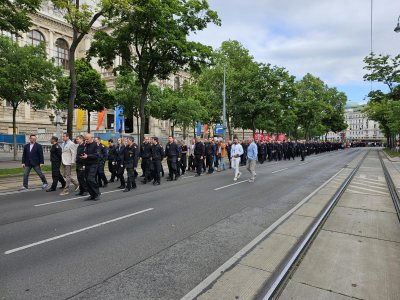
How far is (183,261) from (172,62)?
59.2ft

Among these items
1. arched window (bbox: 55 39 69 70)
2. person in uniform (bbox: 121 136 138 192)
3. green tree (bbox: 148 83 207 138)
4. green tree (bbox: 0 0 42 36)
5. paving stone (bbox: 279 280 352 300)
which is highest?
arched window (bbox: 55 39 69 70)

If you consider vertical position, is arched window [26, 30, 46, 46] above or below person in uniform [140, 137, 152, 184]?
above

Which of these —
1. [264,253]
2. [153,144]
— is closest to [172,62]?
[153,144]

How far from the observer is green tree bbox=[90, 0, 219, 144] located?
17.4 metres

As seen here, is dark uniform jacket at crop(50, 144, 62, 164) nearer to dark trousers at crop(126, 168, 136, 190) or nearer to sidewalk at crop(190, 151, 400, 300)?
dark trousers at crop(126, 168, 136, 190)

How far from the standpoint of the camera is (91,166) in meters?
8.79

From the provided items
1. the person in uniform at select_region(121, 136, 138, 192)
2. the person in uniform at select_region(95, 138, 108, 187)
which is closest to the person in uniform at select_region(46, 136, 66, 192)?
the person in uniform at select_region(95, 138, 108, 187)

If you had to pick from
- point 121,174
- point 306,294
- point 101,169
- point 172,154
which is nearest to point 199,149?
point 172,154

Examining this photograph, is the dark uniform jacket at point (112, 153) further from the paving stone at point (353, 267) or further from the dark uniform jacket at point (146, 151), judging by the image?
the paving stone at point (353, 267)

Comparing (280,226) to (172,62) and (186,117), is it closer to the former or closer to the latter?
(172,62)

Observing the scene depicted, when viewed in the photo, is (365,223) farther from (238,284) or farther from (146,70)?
(146,70)

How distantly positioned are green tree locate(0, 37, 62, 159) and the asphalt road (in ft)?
40.1

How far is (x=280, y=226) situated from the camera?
20.4ft

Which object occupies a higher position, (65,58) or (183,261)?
(65,58)
